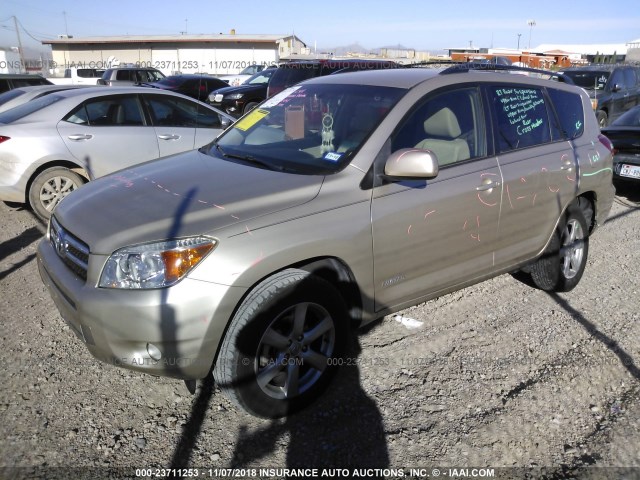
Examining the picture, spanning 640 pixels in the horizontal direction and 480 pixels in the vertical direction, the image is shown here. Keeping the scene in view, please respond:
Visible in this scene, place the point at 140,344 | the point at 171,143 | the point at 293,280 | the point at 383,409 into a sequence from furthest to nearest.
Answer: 1. the point at 171,143
2. the point at 383,409
3. the point at 293,280
4. the point at 140,344

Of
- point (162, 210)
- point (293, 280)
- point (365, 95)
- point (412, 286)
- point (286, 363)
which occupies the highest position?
point (365, 95)

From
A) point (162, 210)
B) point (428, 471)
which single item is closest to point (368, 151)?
point (162, 210)

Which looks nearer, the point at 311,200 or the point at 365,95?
the point at 311,200

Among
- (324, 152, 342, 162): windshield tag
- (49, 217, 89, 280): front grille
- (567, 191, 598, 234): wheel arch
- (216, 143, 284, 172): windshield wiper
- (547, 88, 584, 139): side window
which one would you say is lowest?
(567, 191, 598, 234): wheel arch

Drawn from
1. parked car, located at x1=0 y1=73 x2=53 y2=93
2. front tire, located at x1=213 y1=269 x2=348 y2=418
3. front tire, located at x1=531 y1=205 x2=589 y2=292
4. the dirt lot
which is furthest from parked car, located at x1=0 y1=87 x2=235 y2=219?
parked car, located at x1=0 y1=73 x2=53 y2=93

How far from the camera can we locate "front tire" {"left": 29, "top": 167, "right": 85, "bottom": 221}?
626 centimetres

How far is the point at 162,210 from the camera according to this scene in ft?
9.40

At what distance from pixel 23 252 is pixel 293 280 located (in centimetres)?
380

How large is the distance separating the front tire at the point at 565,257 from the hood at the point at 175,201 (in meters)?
2.38

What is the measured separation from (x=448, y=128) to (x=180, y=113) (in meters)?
4.65

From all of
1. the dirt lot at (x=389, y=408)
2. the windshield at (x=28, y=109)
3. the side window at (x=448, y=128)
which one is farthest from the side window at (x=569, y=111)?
the windshield at (x=28, y=109)

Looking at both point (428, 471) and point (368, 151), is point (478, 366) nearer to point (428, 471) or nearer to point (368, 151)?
point (428, 471)

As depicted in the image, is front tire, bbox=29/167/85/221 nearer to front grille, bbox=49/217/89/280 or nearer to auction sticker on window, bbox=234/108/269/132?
auction sticker on window, bbox=234/108/269/132

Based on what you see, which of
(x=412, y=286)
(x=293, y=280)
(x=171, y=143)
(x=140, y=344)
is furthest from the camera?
(x=171, y=143)
